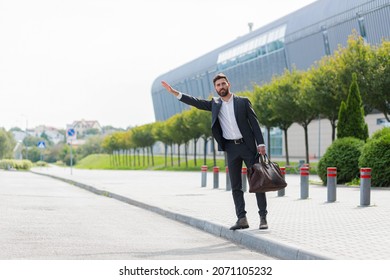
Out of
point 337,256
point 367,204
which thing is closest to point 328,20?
point 367,204

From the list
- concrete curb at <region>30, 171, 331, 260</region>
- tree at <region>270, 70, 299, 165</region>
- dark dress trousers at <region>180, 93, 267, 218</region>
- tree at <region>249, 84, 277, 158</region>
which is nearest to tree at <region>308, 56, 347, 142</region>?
tree at <region>270, 70, 299, 165</region>

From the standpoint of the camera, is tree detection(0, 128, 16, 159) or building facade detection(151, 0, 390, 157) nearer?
building facade detection(151, 0, 390, 157)

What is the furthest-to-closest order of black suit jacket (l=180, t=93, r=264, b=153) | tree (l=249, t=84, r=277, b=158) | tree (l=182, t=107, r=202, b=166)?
tree (l=182, t=107, r=202, b=166), tree (l=249, t=84, r=277, b=158), black suit jacket (l=180, t=93, r=264, b=153)

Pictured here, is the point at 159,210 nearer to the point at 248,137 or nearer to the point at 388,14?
the point at 248,137

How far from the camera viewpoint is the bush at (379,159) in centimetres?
2086

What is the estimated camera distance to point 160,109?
118 meters

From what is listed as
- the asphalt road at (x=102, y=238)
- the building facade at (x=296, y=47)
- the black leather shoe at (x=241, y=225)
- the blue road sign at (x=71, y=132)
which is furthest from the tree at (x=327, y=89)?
the black leather shoe at (x=241, y=225)

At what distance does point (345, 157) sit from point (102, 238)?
15.1 m

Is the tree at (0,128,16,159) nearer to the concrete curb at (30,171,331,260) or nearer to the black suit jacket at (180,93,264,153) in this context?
the concrete curb at (30,171,331,260)

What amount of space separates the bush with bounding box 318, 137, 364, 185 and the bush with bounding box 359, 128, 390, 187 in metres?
1.61

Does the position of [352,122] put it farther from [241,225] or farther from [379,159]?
[241,225]

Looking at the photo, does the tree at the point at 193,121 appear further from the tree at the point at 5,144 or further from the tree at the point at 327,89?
the tree at the point at 5,144

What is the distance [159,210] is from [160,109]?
104164 mm

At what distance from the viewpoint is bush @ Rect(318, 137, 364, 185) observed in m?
23.3
